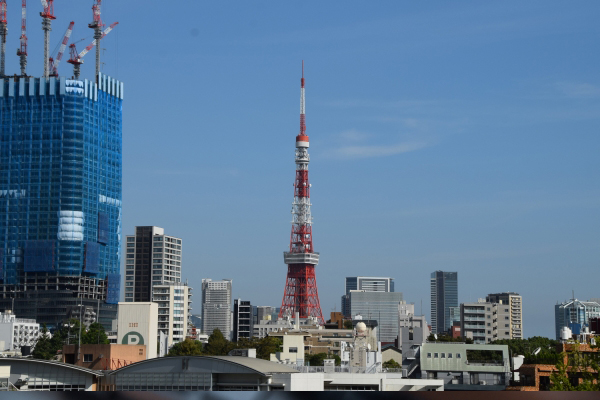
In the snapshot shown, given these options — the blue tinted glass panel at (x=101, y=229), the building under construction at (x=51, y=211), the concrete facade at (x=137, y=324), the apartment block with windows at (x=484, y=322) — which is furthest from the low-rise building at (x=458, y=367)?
the blue tinted glass panel at (x=101, y=229)

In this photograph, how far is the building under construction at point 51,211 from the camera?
624 feet

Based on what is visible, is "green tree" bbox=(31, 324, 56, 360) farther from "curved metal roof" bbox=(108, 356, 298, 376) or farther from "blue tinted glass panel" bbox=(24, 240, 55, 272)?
"curved metal roof" bbox=(108, 356, 298, 376)

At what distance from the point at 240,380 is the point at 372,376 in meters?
20.0

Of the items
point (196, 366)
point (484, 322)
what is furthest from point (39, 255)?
point (196, 366)

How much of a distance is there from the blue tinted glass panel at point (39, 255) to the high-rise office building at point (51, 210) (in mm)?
215

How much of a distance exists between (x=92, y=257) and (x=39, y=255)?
11185mm

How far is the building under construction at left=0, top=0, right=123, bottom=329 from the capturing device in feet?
624

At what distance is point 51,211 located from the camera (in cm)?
19325

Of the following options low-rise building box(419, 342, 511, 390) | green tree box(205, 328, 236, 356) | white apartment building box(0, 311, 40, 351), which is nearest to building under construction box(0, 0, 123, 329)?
white apartment building box(0, 311, 40, 351)

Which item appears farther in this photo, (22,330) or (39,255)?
(39,255)

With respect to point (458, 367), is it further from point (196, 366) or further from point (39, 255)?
point (39, 255)

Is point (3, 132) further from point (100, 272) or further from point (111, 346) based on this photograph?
point (111, 346)

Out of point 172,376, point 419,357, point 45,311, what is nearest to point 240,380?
point 172,376

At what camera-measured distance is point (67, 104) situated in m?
197
